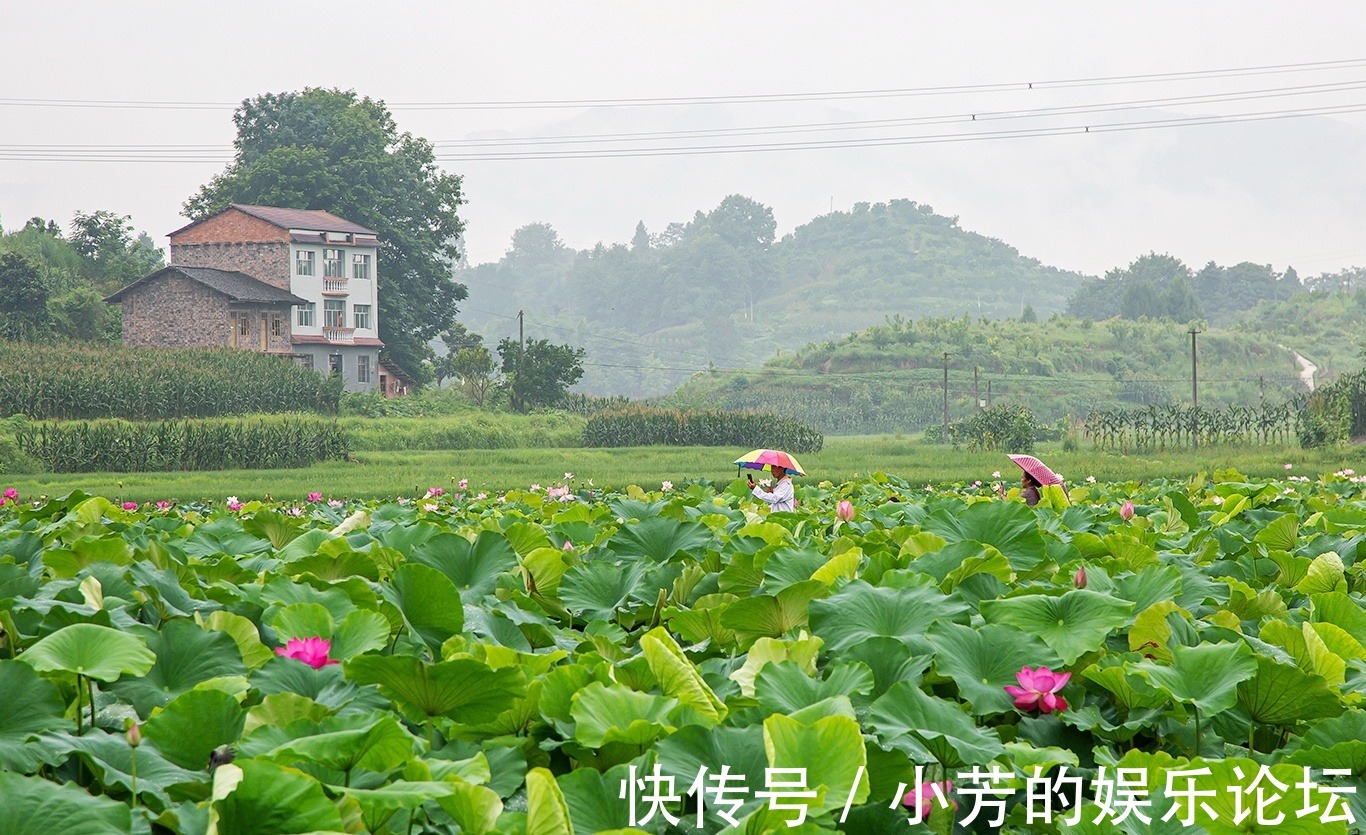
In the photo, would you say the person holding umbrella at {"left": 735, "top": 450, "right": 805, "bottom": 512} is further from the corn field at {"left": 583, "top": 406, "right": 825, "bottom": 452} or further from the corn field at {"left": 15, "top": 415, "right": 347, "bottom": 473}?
the corn field at {"left": 583, "top": 406, "right": 825, "bottom": 452}

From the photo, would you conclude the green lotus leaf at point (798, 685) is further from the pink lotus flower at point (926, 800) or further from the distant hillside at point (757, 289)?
the distant hillside at point (757, 289)

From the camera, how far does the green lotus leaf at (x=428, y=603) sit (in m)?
1.59

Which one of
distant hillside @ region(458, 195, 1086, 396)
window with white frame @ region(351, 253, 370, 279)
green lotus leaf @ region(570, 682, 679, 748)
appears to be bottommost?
green lotus leaf @ region(570, 682, 679, 748)

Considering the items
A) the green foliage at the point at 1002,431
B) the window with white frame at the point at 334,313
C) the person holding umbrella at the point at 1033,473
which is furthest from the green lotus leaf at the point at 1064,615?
the window with white frame at the point at 334,313

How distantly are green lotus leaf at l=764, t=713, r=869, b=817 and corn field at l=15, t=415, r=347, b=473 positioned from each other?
25957 millimetres

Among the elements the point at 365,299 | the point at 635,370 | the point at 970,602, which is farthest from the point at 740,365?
the point at 970,602

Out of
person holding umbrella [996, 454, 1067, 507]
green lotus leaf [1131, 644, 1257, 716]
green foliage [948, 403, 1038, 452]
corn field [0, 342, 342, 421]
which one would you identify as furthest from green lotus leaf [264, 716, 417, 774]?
corn field [0, 342, 342, 421]

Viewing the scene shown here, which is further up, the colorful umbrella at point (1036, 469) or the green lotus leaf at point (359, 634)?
the green lotus leaf at point (359, 634)

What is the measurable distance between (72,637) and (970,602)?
4.12ft

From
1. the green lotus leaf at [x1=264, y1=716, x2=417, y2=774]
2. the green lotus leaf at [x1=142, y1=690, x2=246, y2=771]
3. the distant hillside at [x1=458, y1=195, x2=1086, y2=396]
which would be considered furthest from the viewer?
the distant hillside at [x1=458, y1=195, x2=1086, y2=396]

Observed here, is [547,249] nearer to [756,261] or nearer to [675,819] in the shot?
[756,261]

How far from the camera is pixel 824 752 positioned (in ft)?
3.63

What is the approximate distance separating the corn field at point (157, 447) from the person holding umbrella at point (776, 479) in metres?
18.6

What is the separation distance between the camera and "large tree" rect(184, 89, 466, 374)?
45.8 metres
